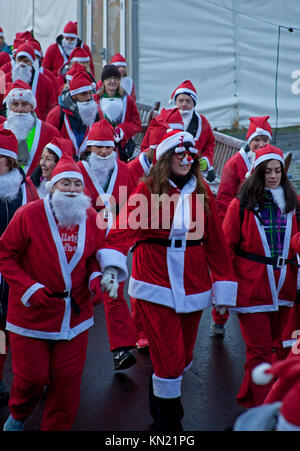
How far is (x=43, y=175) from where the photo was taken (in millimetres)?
6883

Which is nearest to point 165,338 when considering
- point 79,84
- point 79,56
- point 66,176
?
point 66,176

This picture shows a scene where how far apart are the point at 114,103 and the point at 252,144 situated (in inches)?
114

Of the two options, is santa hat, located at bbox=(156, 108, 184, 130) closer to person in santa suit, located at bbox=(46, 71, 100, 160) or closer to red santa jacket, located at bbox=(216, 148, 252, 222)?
red santa jacket, located at bbox=(216, 148, 252, 222)

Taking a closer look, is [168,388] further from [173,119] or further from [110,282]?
[173,119]

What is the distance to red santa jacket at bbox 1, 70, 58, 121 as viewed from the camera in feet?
36.6

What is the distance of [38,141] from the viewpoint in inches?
314

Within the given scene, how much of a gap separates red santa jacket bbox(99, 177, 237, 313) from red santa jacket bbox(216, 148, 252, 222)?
97.5 inches

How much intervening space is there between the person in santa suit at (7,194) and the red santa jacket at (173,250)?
95 cm

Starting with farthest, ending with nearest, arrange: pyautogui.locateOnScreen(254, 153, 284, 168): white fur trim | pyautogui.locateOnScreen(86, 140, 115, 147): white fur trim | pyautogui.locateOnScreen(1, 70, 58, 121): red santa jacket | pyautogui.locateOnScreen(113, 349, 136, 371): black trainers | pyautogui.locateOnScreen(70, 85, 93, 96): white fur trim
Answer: pyautogui.locateOnScreen(1, 70, 58, 121): red santa jacket, pyautogui.locateOnScreen(70, 85, 93, 96): white fur trim, pyautogui.locateOnScreen(86, 140, 115, 147): white fur trim, pyautogui.locateOnScreen(113, 349, 136, 371): black trainers, pyautogui.locateOnScreen(254, 153, 284, 168): white fur trim

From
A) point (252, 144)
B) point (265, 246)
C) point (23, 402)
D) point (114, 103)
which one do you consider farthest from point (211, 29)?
point (23, 402)

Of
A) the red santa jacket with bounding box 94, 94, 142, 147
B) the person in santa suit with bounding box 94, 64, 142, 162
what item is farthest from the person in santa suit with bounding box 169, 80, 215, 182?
the red santa jacket with bounding box 94, 94, 142, 147

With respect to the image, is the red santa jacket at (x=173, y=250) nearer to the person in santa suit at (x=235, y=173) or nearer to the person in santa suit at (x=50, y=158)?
the person in santa suit at (x=50, y=158)

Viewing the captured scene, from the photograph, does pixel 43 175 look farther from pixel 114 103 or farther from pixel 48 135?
pixel 114 103

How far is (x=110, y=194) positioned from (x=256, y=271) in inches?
70.0
